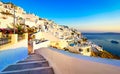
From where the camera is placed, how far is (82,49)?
121 ft

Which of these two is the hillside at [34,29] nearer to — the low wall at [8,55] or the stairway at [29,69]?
the low wall at [8,55]

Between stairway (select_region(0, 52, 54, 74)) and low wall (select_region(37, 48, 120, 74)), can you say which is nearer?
low wall (select_region(37, 48, 120, 74))

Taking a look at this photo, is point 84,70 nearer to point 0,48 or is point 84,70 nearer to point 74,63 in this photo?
point 74,63

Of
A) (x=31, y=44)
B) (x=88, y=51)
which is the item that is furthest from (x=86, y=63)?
(x=88, y=51)

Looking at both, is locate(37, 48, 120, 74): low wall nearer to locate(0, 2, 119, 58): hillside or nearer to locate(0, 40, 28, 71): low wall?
locate(0, 40, 28, 71): low wall

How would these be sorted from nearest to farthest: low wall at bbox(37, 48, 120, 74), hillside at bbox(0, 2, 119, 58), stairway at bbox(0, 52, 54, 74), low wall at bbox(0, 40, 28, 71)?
1. low wall at bbox(37, 48, 120, 74)
2. stairway at bbox(0, 52, 54, 74)
3. low wall at bbox(0, 40, 28, 71)
4. hillside at bbox(0, 2, 119, 58)

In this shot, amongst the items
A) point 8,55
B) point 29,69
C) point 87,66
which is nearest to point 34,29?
point 8,55

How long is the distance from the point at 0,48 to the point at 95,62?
688 centimetres

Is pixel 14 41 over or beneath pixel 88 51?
over

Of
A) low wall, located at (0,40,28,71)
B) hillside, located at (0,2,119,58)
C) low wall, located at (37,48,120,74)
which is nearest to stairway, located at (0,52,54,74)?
low wall, located at (0,40,28,71)

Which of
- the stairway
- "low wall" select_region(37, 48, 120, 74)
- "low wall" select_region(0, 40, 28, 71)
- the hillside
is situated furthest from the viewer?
the hillside

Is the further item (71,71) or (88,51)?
(88,51)

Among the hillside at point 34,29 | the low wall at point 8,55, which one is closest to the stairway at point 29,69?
the low wall at point 8,55

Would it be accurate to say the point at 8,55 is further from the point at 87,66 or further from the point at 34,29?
the point at 34,29
